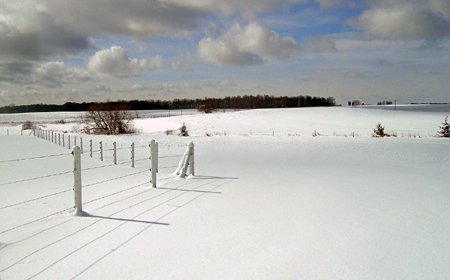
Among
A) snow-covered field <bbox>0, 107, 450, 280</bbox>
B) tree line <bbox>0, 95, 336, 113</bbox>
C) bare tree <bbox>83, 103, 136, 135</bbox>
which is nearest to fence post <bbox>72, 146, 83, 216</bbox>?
snow-covered field <bbox>0, 107, 450, 280</bbox>

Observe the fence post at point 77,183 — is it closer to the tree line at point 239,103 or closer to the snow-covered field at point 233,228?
the snow-covered field at point 233,228

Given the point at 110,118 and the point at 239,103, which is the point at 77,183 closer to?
the point at 110,118

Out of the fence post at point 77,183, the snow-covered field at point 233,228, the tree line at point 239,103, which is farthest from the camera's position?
the tree line at point 239,103

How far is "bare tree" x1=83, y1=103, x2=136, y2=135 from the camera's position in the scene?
134 ft

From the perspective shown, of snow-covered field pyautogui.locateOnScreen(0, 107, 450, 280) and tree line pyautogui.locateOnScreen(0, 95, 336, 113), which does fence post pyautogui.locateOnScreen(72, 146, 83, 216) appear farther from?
tree line pyautogui.locateOnScreen(0, 95, 336, 113)

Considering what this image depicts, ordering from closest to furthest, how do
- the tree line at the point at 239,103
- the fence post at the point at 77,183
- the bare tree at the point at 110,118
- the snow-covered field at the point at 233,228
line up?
the snow-covered field at the point at 233,228 < the fence post at the point at 77,183 < the bare tree at the point at 110,118 < the tree line at the point at 239,103

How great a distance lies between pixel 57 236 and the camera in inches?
206

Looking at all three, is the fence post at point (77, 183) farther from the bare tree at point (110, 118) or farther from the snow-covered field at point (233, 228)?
the bare tree at point (110, 118)

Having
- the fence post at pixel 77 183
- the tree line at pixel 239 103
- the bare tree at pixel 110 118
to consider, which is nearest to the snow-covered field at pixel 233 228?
the fence post at pixel 77 183

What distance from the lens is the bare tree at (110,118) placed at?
40781 mm

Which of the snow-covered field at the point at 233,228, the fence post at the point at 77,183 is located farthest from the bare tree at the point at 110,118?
the fence post at the point at 77,183

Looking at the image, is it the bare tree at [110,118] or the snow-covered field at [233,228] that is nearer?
the snow-covered field at [233,228]

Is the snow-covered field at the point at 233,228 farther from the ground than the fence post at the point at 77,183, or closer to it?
closer to it

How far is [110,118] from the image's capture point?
4066cm
